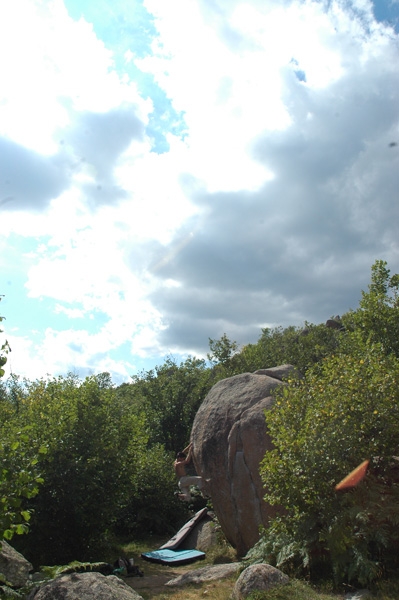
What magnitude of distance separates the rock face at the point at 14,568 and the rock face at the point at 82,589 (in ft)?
3.78

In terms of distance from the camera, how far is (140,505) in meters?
20.3

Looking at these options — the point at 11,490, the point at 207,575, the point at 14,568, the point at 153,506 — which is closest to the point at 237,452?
the point at 207,575

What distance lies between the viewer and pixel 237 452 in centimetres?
1390

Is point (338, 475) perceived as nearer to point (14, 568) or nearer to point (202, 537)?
point (14, 568)

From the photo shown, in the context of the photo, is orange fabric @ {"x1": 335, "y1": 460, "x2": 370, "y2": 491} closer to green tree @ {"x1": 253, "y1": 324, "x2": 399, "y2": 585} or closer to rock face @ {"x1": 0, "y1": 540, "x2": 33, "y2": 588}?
green tree @ {"x1": 253, "y1": 324, "x2": 399, "y2": 585}

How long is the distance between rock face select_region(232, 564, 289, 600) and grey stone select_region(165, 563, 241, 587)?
2141mm

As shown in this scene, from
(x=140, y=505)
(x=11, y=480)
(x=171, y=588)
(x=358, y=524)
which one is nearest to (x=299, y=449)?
(x=358, y=524)

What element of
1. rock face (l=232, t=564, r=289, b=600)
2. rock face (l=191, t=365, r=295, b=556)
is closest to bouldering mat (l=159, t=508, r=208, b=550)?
rock face (l=191, t=365, r=295, b=556)

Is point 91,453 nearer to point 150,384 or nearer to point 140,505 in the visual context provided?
point 140,505

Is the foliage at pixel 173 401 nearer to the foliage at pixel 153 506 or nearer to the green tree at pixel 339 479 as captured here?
the foliage at pixel 153 506

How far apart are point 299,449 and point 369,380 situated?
6.07ft

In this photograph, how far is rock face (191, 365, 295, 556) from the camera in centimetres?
1344

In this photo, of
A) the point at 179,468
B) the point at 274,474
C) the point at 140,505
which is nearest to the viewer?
the point at 274,474

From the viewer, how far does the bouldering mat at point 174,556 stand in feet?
48.6
